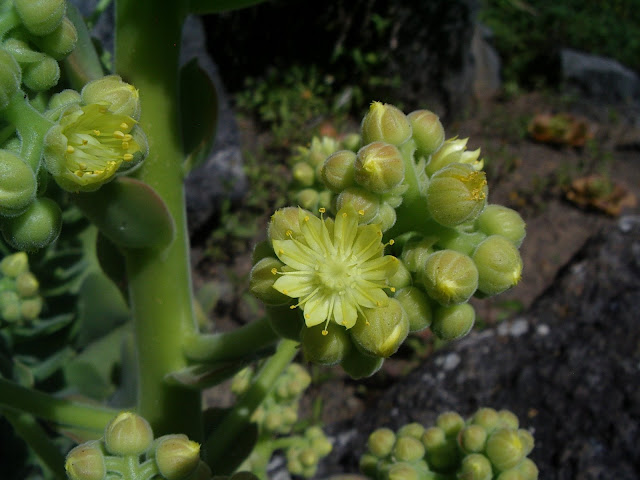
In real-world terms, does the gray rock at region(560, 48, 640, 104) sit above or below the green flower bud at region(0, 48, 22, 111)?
below

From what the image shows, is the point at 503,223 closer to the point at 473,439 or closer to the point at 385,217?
the point at 385,217

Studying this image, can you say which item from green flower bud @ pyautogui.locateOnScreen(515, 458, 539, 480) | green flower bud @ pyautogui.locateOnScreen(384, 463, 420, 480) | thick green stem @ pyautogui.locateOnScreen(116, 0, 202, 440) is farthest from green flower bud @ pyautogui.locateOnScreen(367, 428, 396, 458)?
thick green stem @ pyautogui.locateOnScreen(116, 0, 202, 440)

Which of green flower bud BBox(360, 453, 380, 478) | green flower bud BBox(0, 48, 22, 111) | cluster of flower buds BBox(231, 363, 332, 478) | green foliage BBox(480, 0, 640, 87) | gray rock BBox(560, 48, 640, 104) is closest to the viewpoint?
green flower bud BBox(0, 48, 22, 111)

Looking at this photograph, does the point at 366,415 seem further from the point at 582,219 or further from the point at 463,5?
the point at 463,5

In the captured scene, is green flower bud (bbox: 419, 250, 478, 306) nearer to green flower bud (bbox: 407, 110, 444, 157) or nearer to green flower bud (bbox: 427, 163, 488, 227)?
green flower bud (bbox: 427, 163, 488, 227)

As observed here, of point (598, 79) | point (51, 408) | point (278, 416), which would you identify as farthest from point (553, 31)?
point (51, 408)

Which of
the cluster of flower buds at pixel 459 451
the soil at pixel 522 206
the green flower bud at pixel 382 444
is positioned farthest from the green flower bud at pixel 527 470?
the soil at pixel 522 206
